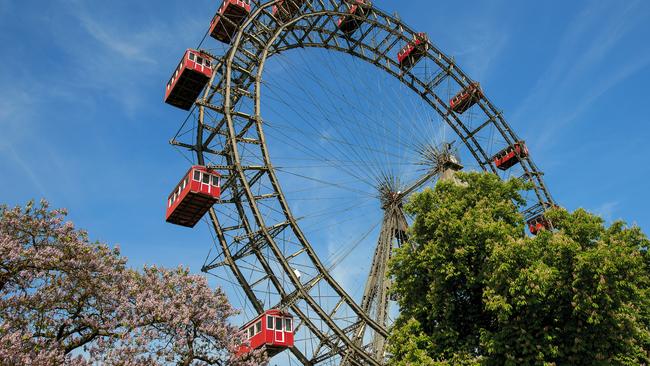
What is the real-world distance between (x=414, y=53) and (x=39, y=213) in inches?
1211

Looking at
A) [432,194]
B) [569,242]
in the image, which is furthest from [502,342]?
[432,194]

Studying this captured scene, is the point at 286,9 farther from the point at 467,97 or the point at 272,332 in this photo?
the point at 272,332

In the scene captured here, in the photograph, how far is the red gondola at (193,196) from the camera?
26.1 meters

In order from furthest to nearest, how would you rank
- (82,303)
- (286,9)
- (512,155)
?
(512,155)
(286,9)
(82,303)

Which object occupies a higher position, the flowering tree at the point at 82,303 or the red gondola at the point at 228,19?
the red gondola at the point at 228,19

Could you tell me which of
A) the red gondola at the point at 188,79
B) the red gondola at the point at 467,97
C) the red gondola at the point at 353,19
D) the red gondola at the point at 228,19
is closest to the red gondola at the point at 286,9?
the red gondola at the point at 228,19

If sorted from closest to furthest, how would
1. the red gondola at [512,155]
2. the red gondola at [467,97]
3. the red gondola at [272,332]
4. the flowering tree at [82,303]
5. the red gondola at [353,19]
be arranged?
1. the flowering tree at [82,303]
2. the red gondola at [272,332]
3. the red gondola at [353,19]
4. the red gondola at [512,155]
5. the red gondola at [467,97]

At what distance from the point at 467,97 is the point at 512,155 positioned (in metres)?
5.40

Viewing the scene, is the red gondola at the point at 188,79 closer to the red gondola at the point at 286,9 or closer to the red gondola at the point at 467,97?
the red gondola at the point at 286,9

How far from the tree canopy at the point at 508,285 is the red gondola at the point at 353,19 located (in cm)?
1914

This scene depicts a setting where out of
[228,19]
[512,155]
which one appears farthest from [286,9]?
[512,155]

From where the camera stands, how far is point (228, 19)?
3195 centimetres

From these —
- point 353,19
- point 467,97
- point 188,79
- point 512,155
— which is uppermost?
point 353,19

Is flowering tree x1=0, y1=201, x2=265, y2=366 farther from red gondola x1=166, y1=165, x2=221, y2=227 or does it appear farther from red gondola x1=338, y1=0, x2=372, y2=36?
red gondola x1=338, y1=0, x2=372, y2=36
